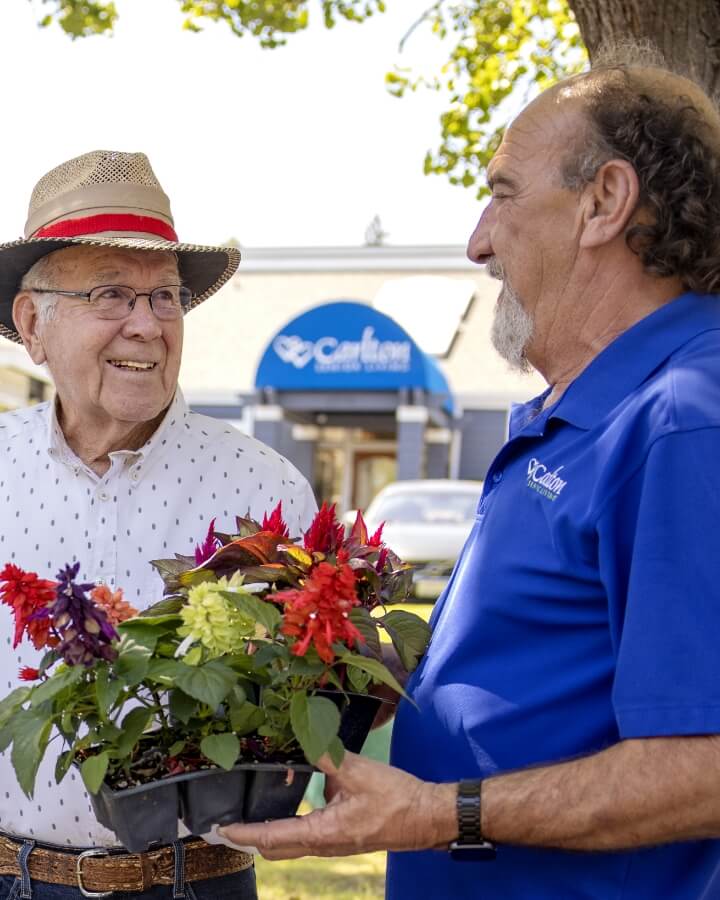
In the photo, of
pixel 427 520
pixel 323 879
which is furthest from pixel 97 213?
pixel 427 520

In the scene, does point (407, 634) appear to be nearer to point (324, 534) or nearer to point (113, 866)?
point (324, 534)

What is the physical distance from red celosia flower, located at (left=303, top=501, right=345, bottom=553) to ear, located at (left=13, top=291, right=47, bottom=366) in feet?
4.00

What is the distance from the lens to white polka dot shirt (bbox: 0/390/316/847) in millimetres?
2479

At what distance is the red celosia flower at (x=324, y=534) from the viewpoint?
1838mm

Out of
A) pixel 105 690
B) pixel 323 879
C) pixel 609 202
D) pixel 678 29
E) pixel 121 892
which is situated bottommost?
pixel 323 879

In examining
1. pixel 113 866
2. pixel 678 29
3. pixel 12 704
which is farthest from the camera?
pixel 678 29

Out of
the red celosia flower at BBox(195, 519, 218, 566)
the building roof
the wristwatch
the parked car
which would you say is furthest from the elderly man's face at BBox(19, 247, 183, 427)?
the building roof

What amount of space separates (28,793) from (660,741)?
0.92 meters

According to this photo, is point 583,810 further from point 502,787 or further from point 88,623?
point 88,623

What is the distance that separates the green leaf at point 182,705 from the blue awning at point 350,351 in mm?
16044

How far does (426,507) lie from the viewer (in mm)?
15047

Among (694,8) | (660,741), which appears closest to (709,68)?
(694,8)

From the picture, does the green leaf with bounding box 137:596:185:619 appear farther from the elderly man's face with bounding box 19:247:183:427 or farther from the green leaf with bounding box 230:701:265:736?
the elderly man's face with bounding box 19:247:183:427

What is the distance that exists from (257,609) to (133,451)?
1133mm
